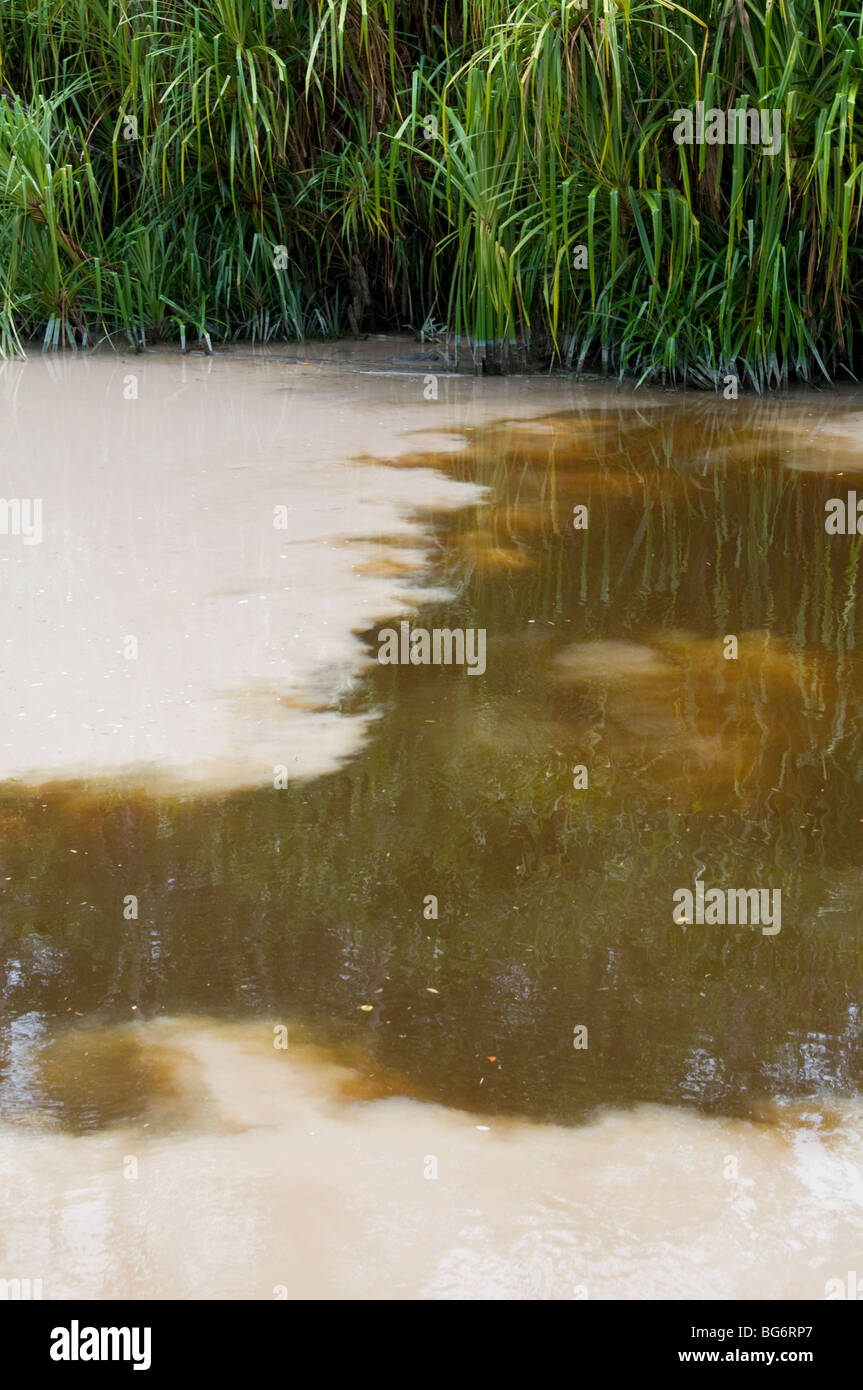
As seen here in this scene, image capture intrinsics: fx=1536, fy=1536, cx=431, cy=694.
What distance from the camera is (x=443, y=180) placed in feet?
21.8

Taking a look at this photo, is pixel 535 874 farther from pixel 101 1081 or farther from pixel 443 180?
pixel 443 180

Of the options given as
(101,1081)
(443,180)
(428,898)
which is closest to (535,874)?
(428,898)

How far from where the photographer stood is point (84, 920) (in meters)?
2.26

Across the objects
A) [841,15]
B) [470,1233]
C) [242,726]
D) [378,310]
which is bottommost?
[470,1233]

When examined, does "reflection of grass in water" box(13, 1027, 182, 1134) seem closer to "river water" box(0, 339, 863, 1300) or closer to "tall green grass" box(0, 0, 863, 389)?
"river water" box(0, 339, 863, 1300)

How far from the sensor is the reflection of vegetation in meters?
1.98

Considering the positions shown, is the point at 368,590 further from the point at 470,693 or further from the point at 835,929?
the point at 835,929

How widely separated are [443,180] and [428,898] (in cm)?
503

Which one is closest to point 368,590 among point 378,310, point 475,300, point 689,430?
point 689,430

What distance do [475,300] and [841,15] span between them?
177 centimetres

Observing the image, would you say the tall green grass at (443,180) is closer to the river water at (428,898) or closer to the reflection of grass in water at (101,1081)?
the river water at (428,898)

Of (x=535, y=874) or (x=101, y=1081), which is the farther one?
(x=535, y=874)

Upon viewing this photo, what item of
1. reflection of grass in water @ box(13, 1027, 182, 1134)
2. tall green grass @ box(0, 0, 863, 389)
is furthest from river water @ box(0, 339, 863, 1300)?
tall green grass @ box(0, 0, 863, 389)

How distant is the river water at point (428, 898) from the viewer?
65.7 inches
